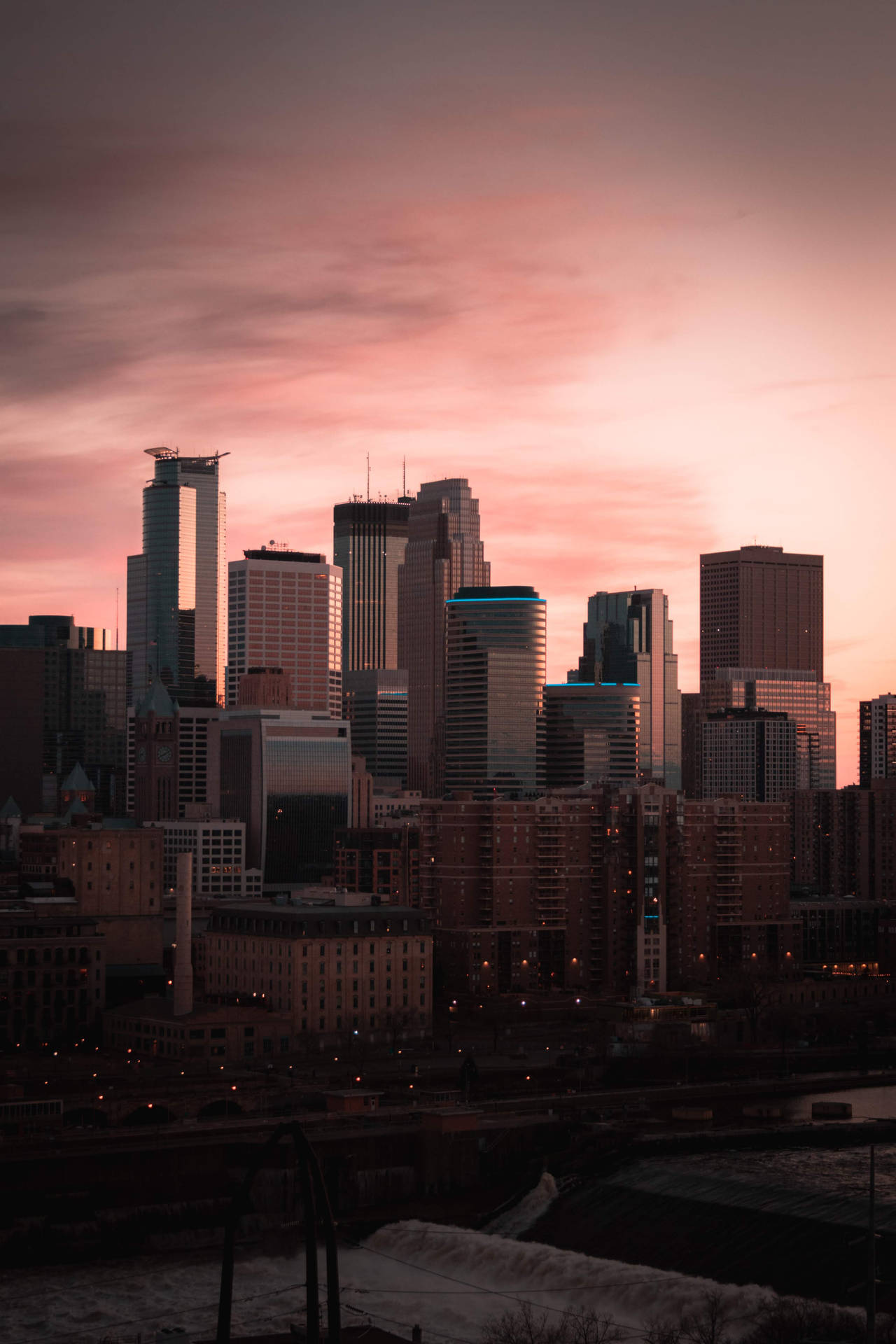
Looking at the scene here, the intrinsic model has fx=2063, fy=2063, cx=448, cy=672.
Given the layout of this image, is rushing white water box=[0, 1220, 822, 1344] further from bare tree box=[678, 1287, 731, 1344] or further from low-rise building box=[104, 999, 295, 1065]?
low-rise building box=[104, 999, 295, 1065]

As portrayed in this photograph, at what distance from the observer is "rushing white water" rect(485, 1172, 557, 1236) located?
5221 inches

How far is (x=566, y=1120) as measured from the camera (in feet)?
522

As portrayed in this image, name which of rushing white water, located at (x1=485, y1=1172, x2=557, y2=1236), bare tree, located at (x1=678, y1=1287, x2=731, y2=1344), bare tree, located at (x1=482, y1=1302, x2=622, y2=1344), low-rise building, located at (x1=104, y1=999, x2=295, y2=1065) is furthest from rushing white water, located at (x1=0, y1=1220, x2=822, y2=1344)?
low-rise building, located at (x1=104, y1=999, x2=295, y2=1065)

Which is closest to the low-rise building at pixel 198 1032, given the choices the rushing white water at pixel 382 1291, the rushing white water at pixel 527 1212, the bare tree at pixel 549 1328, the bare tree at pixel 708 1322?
the rushing white water at pixel 527 1212

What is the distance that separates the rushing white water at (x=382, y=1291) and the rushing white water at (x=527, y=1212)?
248cm

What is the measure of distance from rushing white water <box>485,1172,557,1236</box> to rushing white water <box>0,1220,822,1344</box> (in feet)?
8.15

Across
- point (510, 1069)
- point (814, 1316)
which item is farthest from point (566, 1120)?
point (814, 1316)

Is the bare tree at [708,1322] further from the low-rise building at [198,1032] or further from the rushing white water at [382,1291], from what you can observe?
the low-rise building at [198,1032]

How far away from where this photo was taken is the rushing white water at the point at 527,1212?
435 feet

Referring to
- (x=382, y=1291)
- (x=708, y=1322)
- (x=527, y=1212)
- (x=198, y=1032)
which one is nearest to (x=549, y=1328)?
(x=708, y=1322)

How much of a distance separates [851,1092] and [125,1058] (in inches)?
2637

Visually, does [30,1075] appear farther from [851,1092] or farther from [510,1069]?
[851,1092]

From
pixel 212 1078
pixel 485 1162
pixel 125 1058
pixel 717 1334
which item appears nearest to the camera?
pixel 717 1334

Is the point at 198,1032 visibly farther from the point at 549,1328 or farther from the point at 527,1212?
the point at 549,1328
